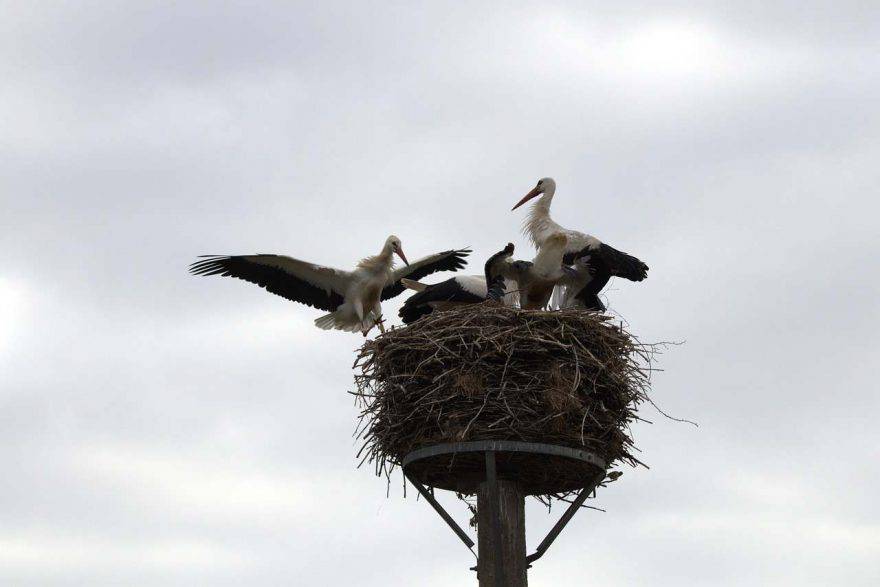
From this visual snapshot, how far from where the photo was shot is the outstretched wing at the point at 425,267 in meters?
12.8

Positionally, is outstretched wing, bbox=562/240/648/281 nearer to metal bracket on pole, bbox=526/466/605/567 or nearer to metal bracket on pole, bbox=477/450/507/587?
metal bracket on pole, bbox=526/466/605/567

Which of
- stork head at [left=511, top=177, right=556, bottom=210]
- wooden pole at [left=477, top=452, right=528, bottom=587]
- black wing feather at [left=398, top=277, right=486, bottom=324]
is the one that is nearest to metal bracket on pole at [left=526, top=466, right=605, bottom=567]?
wooden pole at [left=477, top=452, right=528, bottom=587]

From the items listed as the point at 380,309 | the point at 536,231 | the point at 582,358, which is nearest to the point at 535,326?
the point at 582,358

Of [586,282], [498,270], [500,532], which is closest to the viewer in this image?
[500,532]

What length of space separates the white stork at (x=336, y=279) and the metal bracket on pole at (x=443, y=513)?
5.24 meters

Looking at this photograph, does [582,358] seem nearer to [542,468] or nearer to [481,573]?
[542,468]

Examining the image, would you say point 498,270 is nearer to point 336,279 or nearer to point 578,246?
point 578,246

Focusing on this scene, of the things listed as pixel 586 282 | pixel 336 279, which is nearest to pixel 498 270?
pixel 586 282

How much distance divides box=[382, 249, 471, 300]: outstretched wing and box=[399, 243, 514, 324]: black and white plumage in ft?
7.98

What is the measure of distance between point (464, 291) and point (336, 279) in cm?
322

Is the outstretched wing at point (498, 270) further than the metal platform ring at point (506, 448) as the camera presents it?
Yes

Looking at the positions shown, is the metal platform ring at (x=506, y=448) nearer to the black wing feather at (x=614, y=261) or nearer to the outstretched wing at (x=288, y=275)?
the black wing feather at (x=614, y=261)

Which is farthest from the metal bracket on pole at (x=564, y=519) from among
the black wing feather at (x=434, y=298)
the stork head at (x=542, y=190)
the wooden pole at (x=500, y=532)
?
the stork head at (x=542, y=190)

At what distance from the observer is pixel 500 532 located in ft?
21.3
